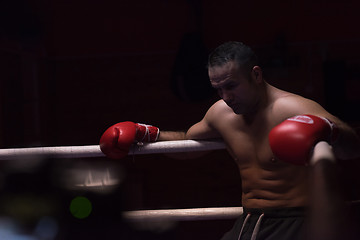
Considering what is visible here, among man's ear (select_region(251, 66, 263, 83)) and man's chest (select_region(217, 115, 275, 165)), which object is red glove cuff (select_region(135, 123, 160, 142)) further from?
man's ear (select_region(251, 66, 263, 83))

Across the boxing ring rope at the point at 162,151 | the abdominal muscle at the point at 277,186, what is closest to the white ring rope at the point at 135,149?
the boxing ring rope at the point at 162,151

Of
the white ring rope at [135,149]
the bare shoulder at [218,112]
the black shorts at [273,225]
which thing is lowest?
the black shorts at [273,225]

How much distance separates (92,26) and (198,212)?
3.33 m

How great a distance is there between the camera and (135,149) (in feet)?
5.73

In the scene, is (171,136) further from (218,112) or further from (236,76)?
(236,76)

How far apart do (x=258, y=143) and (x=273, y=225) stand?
31cm

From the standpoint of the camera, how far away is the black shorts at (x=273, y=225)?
4.70 ft

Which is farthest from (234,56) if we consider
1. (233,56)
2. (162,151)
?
(162,151)

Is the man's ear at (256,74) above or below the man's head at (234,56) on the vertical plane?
below

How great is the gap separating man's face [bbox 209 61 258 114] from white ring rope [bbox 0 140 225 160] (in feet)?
0.72

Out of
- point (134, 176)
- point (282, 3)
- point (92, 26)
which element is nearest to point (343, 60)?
point (282, 3)

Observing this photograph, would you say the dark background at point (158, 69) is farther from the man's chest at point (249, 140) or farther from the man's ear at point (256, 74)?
the man's ear at point (256, 74)

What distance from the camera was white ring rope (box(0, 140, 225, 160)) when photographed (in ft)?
5.52

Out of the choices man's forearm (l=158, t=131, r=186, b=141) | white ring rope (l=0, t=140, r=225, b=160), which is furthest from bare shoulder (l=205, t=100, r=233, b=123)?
man's forearm (l=158, t=131, r=186, b=141)
